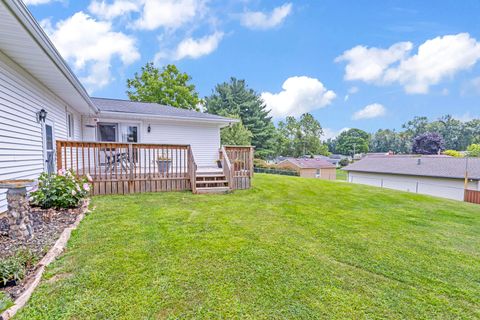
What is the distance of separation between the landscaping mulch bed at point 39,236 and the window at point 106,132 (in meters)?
5.60

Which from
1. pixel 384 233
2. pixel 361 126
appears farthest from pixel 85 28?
pixel 361 126

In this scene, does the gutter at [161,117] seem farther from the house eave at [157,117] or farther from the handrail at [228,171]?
the handrail at [228,171]

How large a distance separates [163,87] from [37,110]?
19.9 metres

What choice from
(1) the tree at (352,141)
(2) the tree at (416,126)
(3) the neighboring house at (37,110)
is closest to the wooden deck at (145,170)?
(3) the neighboring house at (37,110)

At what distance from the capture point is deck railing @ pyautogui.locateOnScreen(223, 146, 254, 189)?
24.3ft

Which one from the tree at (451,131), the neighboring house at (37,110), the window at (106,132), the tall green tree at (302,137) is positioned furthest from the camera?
the tree at (451,131)

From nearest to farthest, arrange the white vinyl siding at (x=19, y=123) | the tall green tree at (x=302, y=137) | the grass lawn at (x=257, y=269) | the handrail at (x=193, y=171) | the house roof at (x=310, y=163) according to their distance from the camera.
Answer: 1. the grass lawn at (x=257, y=269)
2. the white vinyl siding at (x=19, y=123)
3. the handrail at (x=193, y=171)
4. the house roof at (x=310, y=163)
5. the tall green tree at (x=302, y=137)

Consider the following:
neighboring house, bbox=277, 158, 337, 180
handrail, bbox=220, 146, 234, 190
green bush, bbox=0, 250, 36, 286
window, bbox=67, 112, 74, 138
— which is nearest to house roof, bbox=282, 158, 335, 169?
neighboring house, bbox=277, 158, 337, 180

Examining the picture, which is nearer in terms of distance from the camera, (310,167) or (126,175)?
(126,175)

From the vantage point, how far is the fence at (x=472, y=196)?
56.3 ft

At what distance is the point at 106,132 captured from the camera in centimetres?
938

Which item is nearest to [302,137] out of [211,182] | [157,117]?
[157,117]

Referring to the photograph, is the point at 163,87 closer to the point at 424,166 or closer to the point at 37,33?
the point at 37,33

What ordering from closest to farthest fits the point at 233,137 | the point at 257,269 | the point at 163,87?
1. the point at 257,269
2. the point at 233,137
3. the point at 163,87
